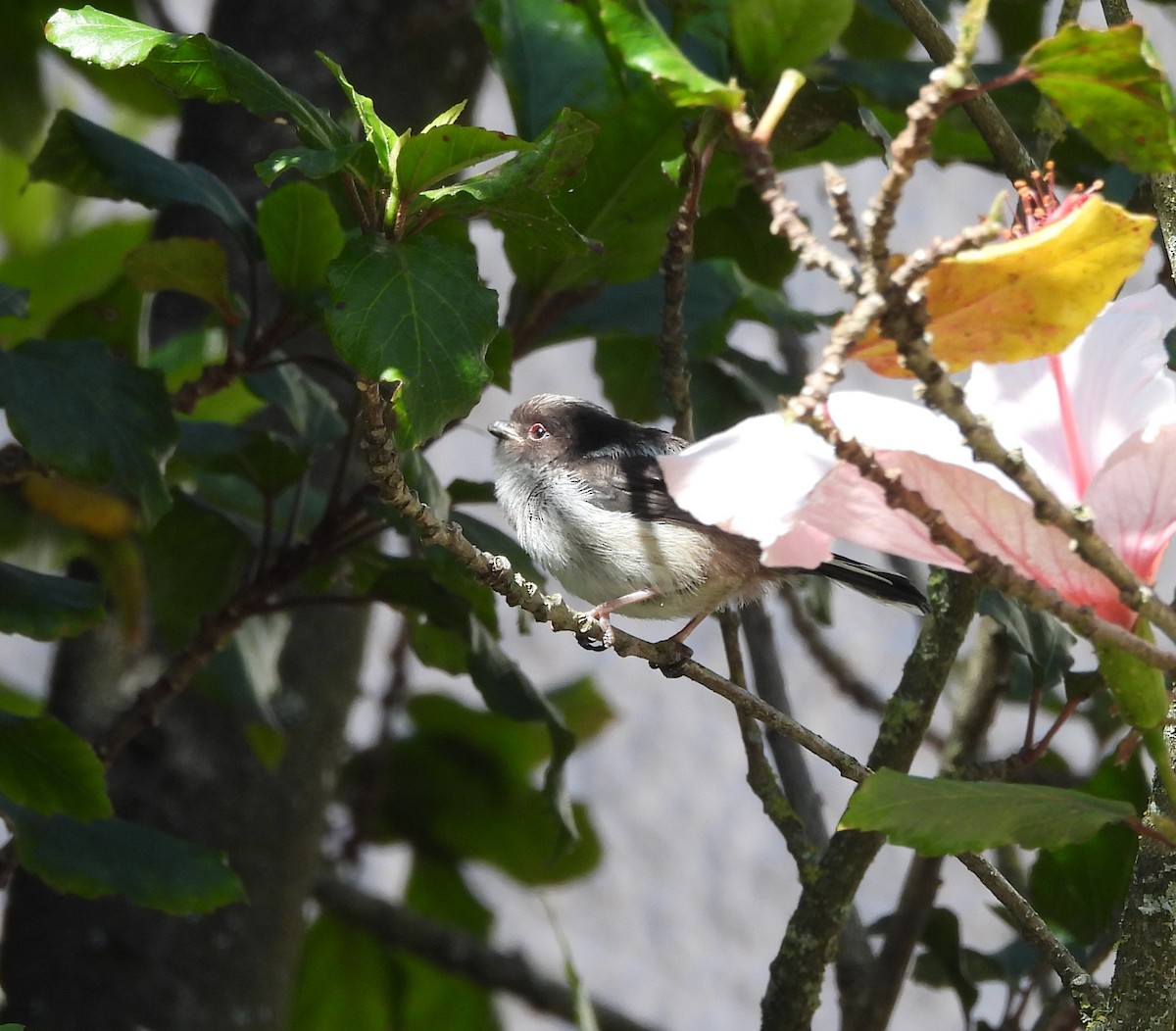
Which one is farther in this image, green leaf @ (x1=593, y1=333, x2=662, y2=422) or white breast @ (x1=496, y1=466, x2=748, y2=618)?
green leaf @ (x1=593, y1=333, x2=662, y2=422)

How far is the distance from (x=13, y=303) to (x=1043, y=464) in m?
0.99

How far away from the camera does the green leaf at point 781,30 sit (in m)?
1.38

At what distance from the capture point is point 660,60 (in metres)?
0.76

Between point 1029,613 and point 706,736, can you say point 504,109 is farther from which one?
point 1029,613

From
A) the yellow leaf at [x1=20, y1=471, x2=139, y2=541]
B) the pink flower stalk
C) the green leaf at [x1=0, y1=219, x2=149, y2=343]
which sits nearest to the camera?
the pink flower stalk

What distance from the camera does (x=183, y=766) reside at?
206 centimetres

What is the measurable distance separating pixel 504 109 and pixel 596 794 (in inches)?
83.8

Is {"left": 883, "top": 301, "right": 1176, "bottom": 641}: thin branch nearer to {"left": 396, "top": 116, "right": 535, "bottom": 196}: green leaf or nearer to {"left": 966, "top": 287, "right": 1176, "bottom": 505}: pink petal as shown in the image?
{"left": 966, "top": 287, "right": 1176, "bottom": 505}: pink petal

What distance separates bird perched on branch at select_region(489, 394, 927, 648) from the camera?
1.68 meters

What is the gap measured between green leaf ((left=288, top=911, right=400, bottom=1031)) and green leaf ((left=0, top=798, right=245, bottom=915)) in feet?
3.55

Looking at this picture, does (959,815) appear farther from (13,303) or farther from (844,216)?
(13,303)

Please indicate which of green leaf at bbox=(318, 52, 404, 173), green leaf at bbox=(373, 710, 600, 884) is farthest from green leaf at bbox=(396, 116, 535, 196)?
green leaf at bbox=(373, 710, 600, 884)

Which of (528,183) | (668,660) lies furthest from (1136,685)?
(668,660)

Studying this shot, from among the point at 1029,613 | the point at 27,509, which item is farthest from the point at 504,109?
the point at 1029,613
